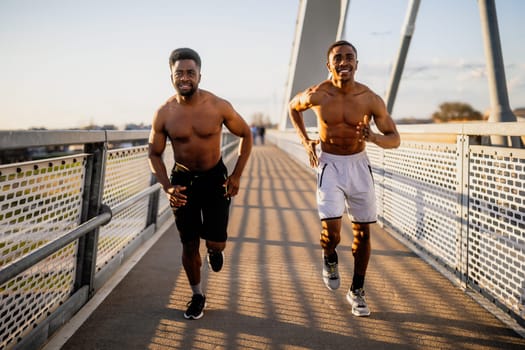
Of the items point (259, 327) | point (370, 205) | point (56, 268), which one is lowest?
point (259, 327)

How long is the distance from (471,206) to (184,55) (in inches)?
94.3

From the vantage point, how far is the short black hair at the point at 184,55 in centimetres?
270

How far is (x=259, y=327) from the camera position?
272 centimetres

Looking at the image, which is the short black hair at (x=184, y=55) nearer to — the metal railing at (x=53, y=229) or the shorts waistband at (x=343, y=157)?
the metal railing at (x=53, y=229)

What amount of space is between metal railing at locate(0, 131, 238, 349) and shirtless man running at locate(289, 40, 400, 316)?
1.65 metres

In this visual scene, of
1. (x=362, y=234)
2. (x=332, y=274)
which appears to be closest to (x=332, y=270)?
(x=332, y=274)

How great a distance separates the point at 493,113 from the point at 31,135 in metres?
8.39

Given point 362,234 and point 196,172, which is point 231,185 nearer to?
point 196,172

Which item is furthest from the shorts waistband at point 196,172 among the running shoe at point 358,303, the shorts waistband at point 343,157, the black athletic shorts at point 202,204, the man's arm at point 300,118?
the running shoe at point 358,303

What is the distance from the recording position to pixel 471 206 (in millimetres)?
3236

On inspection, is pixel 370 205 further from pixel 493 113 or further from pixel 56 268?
pixel 493 113

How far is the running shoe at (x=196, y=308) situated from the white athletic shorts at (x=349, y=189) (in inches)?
41.2

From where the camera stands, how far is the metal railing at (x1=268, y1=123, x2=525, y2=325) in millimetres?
2699

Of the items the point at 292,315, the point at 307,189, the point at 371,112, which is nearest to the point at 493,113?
the point at 307,189
